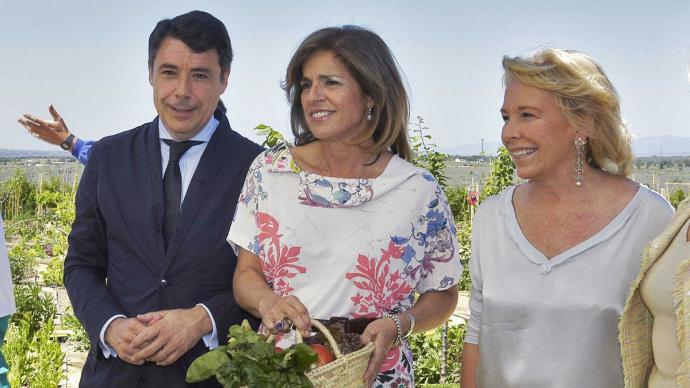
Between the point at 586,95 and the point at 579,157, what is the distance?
0.21m

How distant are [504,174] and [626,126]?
6154 mm

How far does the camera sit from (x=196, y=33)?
304 centimetres

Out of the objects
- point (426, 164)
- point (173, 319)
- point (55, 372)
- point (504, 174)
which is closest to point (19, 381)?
point (55, 372)

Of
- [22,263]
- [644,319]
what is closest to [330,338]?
[644,319]

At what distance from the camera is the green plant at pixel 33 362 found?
528 centimetres

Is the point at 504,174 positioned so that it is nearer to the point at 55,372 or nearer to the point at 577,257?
the point at 55,372

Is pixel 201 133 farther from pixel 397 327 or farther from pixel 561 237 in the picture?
pixel 561 237

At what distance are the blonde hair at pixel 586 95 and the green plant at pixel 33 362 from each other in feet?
13.0

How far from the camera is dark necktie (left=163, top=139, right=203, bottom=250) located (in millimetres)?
2955

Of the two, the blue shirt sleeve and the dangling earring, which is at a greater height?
the dangling earring

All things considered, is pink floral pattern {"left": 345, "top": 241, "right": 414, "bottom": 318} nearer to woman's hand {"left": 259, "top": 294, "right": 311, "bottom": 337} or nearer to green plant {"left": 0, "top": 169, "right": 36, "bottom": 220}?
woman's hand {"left": 259, "top": 294, "right": 311, "bottom": 337}

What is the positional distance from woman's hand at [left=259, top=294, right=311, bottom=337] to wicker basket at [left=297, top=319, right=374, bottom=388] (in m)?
0.03

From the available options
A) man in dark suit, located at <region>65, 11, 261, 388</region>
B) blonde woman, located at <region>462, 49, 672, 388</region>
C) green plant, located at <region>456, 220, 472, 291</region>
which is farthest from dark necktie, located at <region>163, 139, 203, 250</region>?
green plant, located at <region>456, 220, 472, 291</region>

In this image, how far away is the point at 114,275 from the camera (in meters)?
3.02
